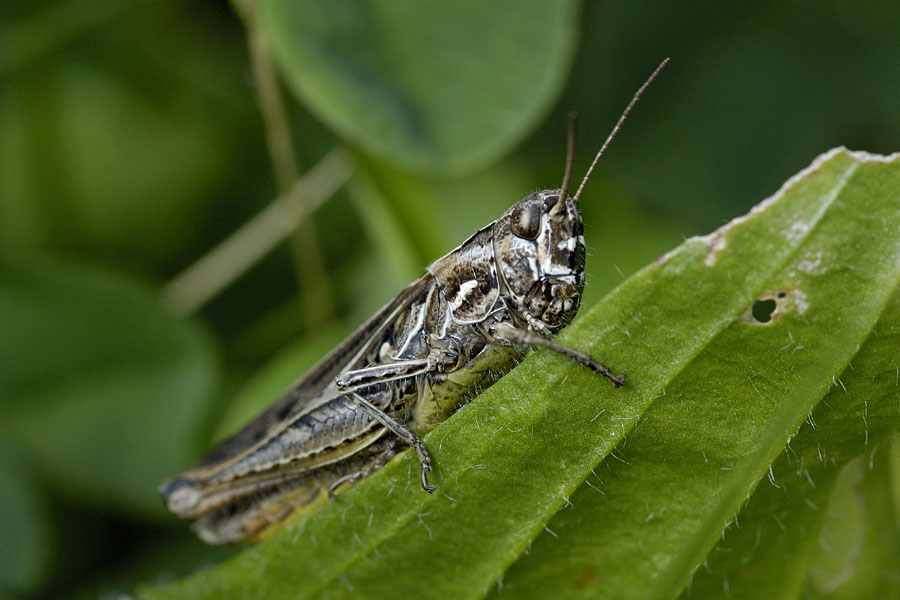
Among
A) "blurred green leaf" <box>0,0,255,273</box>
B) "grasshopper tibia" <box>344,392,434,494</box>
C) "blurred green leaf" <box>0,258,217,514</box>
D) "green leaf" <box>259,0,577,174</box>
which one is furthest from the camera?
"blurred green leaf" <box>0,0,255,273</box>

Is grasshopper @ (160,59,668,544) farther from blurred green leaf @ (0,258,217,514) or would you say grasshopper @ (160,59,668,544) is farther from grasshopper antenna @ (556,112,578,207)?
blurred green leaf @ (0,258,217,514)

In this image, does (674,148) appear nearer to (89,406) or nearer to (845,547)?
(845,547)

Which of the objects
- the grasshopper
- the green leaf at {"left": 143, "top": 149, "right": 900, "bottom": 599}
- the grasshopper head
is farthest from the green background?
the green leaf at {"left": 143, "top": 149, "right": 900, "bottom": 599}

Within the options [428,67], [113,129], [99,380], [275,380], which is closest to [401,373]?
[275,380]

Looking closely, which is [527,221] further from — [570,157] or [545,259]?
[570,157]

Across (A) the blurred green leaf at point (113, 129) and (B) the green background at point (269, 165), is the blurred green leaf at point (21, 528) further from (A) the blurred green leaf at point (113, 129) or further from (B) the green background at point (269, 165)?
(A) the blurred green leaf at point (113, 129)

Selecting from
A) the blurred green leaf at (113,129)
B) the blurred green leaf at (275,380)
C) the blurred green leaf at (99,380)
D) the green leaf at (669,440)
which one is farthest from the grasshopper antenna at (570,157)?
the blurred green leaf at (113,129)
